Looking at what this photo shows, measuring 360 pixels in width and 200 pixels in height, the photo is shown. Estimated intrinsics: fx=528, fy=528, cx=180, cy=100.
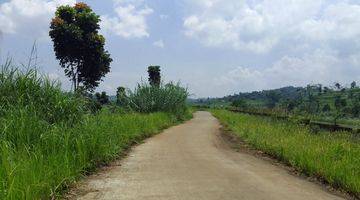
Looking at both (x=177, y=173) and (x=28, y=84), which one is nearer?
(x=177, y=173)

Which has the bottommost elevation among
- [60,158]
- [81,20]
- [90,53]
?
[60,158]

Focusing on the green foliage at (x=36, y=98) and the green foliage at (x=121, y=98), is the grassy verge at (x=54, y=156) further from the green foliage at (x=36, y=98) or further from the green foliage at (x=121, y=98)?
the green foliage at (x=121, y=98)

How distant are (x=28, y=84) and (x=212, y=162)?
184 inches

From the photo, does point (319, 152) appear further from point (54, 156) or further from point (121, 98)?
point (121, 98)

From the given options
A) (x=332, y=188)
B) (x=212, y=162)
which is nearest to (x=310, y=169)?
(x=332, y=188)

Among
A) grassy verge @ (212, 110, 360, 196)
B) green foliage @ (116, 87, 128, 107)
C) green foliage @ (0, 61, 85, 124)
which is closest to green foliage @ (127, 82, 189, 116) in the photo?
green foliage @ (116, 87, 128, 107)

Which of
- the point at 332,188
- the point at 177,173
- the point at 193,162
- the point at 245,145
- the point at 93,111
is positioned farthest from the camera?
the point at 245,145

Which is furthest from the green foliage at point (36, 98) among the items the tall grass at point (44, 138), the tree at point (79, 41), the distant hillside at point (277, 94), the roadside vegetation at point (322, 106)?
the distant hillside at point (277, 94)

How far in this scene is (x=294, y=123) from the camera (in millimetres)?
19891

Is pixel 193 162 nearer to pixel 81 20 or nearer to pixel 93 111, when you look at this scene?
pixel 93 111

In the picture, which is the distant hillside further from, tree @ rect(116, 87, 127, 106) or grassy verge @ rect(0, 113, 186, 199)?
grassy verge @ rect(0, 113, 186, 199)

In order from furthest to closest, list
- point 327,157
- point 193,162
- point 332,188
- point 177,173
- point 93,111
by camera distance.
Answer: point 93,111 → point 193,162 → point 327,157 → point 177,173 → point 332,188

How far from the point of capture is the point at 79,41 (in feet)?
94.7

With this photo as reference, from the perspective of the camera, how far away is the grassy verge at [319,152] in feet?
33.2
